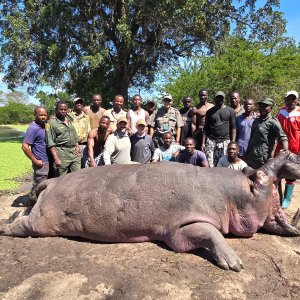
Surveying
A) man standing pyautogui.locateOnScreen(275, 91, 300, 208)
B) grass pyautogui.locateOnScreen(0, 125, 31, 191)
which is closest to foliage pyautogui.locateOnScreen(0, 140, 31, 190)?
grass pyautogui.locateOnScreen(0, 125, 31, 191)

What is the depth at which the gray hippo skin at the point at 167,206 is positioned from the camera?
4465mm

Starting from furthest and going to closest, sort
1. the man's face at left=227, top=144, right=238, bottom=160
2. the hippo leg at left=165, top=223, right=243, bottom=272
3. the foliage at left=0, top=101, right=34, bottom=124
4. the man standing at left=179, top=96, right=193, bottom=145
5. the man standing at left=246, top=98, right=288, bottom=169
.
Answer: the foliage at left=0, top=101, right=34, bottom=124 < the man standing at left=179, top=96, right=193, bottom=145 < the man standing at left=246, top=98, right=288, bottom=169 < the man's face at left=227, top=144, right=238, bottom=160 < the hippo leg at left=165, top=223, right=243, bottom=272

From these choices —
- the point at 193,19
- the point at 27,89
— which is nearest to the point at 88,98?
the point at 27,89

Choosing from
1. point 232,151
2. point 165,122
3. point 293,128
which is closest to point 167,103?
point 165,122

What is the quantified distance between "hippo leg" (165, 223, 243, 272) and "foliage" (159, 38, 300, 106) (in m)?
14.2

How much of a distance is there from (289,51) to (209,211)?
18.1m

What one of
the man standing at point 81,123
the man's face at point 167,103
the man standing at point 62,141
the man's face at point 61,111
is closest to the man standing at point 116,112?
the man standing at point 81,123

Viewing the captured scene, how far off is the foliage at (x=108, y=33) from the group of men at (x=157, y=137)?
30.0 ft

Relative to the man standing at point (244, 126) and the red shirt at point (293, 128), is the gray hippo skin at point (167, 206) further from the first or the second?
the man standing at point (244, 126)

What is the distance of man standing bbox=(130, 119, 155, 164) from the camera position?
6.80 m

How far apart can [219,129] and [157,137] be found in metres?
1.51

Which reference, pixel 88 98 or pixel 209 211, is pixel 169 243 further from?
pixel 88 98

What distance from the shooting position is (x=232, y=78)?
57.2 ft

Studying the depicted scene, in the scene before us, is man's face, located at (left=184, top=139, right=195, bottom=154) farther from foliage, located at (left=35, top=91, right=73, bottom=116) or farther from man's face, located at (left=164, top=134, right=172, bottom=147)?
foliage, located at (left=35, top=91, right=73, bottom=116)
